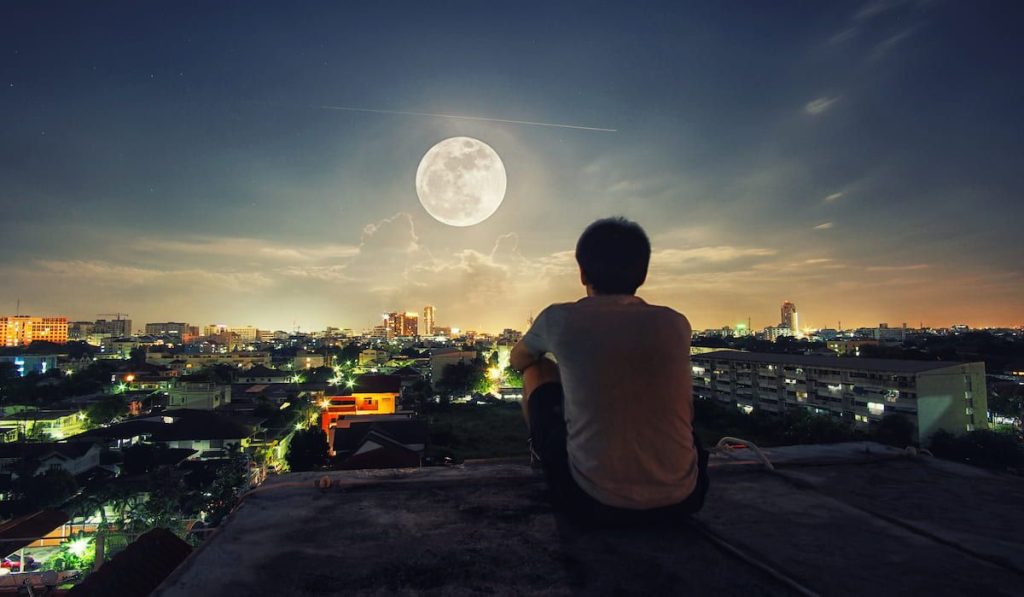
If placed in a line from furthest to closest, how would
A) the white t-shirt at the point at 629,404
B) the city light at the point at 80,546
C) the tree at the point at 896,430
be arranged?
1. the tree at the point at 896,430
2. the city light at the point at 80,546
3. the white t-shirt at the point at 629,404

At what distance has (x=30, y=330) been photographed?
369ft

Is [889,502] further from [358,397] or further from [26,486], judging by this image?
[358,397]

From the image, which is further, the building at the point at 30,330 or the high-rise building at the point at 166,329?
the high-rise building at the point at 166,329

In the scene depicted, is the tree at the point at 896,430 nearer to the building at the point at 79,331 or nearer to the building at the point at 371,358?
the building at the point at 371,358

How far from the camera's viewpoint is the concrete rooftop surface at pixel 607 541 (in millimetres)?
1423

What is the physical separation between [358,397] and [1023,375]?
7449 cm

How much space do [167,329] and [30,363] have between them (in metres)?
135

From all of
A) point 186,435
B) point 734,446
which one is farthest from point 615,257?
point 186,435

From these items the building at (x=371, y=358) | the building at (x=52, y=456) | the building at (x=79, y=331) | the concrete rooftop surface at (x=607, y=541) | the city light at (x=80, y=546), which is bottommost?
the city light at (x=80, y=546)

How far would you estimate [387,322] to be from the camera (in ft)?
650

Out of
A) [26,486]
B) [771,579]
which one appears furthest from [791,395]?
[26,486]

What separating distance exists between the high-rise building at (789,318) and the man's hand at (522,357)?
204 m

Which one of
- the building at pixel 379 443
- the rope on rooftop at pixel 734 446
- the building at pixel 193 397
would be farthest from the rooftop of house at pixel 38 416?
the rope on rooftop at pixel 734 446

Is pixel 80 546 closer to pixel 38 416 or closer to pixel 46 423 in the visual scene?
pixel 46 423
